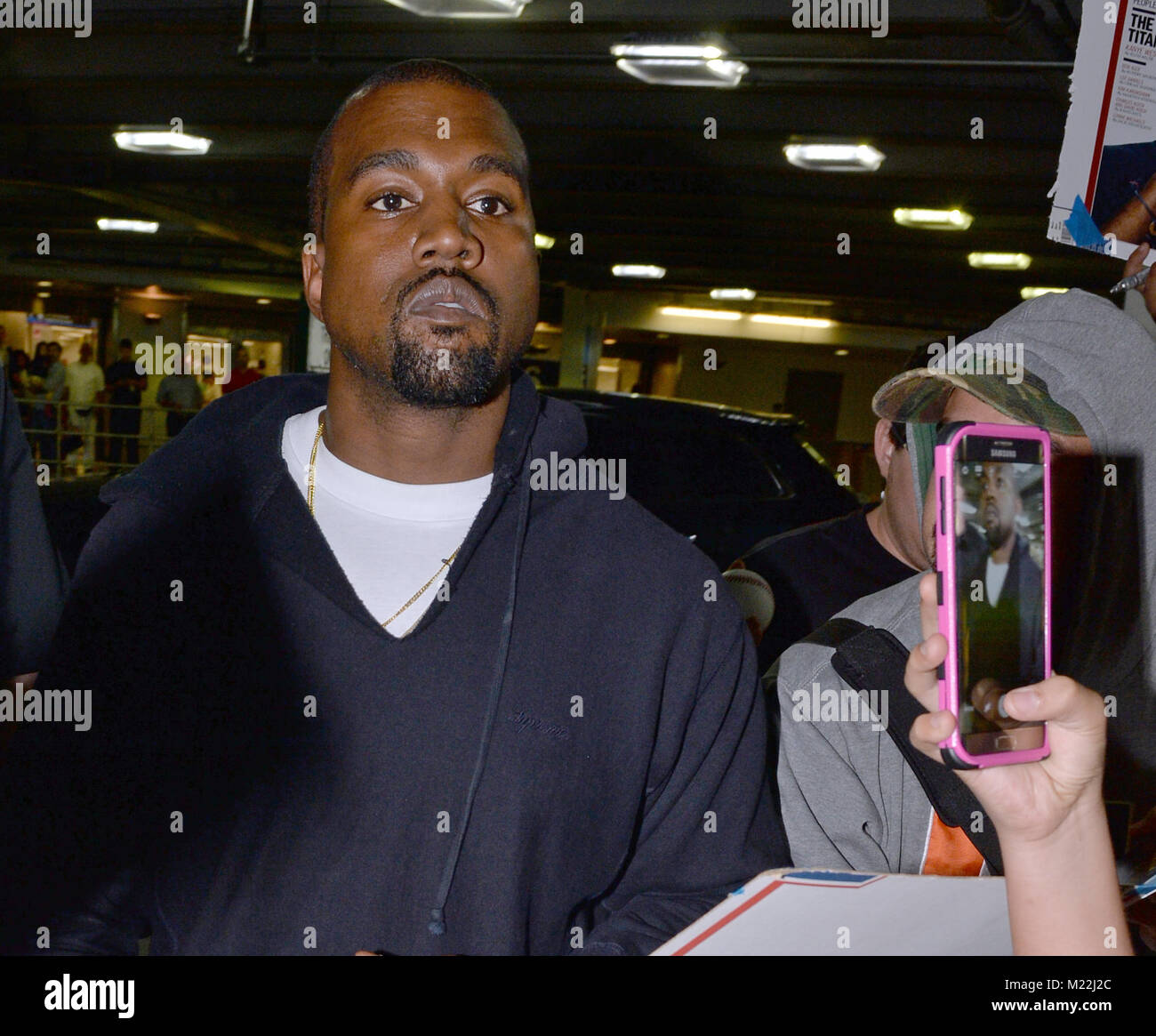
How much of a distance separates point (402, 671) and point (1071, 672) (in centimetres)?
98

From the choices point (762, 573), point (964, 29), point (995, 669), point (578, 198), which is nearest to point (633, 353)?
point (578, 198)

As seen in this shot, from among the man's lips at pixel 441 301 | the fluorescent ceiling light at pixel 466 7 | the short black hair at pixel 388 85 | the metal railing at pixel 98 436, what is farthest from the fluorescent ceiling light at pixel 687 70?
the metal railing at pixel 98 436

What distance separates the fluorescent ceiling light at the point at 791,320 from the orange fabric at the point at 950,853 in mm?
22525

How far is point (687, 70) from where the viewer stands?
311 inches

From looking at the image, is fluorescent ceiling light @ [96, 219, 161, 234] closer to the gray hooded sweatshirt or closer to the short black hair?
the short black hair

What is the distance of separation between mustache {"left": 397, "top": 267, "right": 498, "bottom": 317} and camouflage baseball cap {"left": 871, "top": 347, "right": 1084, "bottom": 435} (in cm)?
65

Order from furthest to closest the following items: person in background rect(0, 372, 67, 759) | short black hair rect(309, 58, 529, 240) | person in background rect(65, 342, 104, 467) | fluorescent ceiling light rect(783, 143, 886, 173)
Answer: person in background rect(65, 342, 104, 467) → fluorescent ceiling light rect(783, 143, 886, 173) → person in background rect(0, 372, 67, 759) → short black hair rect(309, 58, 529, 240)

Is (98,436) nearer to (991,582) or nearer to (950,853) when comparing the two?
(950,853)

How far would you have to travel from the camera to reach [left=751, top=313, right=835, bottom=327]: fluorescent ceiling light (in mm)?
23641

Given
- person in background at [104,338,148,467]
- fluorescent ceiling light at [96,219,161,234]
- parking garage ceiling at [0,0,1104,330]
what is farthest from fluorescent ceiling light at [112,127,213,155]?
fluorescent ceiling light at [96,219,161,234]

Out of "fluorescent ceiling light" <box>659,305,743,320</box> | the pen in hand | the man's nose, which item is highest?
"fluorescent ceiling light" <box>659,305,743,320</box>

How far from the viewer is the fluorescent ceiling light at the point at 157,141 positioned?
11.8 m
